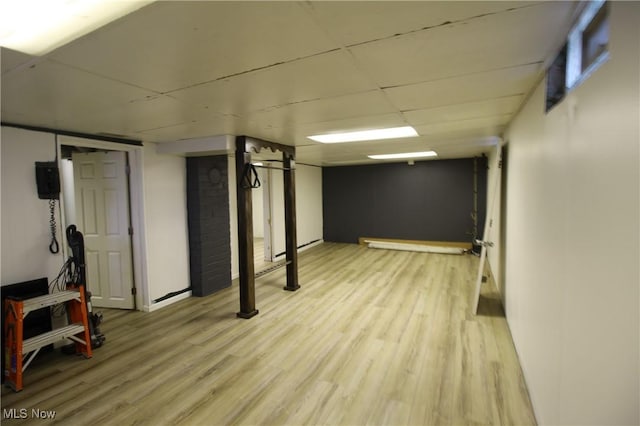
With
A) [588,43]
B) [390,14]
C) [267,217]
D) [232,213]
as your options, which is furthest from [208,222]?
[588,43]

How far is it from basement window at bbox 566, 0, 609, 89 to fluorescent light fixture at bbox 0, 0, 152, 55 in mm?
1498

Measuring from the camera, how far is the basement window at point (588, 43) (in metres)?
0.99

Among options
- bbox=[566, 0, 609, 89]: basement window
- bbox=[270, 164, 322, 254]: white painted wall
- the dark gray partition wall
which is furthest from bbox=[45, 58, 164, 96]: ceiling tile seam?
the dark gray partition wall

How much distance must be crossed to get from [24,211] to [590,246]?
4065mm

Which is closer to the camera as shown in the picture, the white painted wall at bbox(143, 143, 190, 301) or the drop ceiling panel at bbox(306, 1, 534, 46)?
the drop ceiling panel at bbox(306, 1, 534, 46)

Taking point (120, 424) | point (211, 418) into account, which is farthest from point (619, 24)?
point (120, 424)

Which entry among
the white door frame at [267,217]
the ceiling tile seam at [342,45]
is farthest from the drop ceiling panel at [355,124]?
the white door frame at [267,217]

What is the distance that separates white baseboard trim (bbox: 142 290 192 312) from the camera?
12.7 ft

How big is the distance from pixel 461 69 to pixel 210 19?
1315mm

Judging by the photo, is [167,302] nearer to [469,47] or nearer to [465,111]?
[465,111]

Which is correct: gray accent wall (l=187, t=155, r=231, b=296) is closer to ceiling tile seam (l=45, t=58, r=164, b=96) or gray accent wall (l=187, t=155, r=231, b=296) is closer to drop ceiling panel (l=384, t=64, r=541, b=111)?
ceiling tile seam (l=45, t=58, r=164, b=96)

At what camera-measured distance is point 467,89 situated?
202 cm

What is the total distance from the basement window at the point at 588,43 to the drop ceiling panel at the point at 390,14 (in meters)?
0.22

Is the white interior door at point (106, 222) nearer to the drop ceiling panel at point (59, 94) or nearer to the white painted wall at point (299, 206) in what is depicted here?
the drop ceiling panel at point (59, 94)
